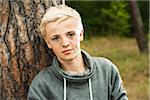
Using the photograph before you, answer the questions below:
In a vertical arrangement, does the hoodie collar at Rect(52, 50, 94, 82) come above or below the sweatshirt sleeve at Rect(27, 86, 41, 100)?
above

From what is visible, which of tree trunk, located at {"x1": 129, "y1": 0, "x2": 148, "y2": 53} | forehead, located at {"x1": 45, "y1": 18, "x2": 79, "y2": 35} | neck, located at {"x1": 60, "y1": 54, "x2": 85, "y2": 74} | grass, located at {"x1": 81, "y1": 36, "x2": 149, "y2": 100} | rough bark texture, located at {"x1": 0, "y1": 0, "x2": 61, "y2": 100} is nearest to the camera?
forehead, located at {"x1": 45, "y1": 18, "x2": 79, "y2": 35}

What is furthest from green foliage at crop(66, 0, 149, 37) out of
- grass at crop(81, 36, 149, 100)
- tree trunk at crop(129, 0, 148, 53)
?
tree trunk at crop(129, 0, 148, 53)

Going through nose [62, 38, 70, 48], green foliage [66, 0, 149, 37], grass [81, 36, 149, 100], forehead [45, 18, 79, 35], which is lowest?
grass [81, 36, 149, 100]

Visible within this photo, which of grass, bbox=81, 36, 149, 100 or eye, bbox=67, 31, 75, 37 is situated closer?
eye, bbox=67, 31, 75, 37


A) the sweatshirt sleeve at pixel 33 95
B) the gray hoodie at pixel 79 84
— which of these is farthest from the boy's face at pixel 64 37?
the sweatshirt sleeve at pixel 33 95

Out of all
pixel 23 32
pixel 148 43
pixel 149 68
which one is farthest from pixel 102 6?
pixel 23 32

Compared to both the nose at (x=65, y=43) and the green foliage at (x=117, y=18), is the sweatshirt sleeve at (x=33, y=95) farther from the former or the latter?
the green foliage at (x=117, y=18)

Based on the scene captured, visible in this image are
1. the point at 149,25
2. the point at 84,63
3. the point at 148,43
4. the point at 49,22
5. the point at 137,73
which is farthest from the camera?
the point at 149,25

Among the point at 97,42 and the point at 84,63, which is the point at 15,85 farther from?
the point at 97,42

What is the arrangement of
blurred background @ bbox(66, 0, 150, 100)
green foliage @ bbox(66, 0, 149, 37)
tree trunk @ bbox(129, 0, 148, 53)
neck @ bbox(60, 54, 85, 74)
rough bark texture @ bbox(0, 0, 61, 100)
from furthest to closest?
green foliage @ bbox(66, 0, 149, 37), tree trunk @ bbox(129, 0, 148, 53), blurred background @ bbox(66, 0, 150, 100), rough bark texture @ bbox(0, 0, 61, 100), neck @ bbox(60, 54, 85, 74)

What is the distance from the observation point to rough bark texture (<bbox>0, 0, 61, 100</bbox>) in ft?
7.57

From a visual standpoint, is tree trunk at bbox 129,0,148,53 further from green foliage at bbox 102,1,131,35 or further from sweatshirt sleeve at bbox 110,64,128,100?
sweatshirt sleeve at bbox 110,64,128,100

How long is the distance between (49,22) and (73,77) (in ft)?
0.99

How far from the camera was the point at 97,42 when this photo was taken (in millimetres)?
10633
